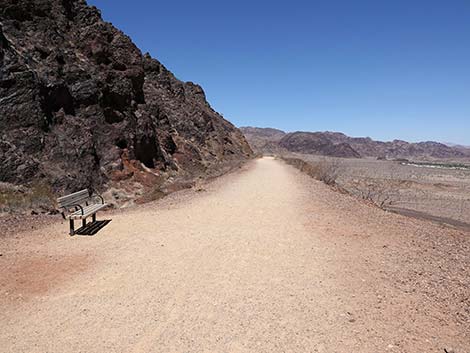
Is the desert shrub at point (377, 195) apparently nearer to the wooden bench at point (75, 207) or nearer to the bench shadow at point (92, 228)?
the bench shadow at point (92, 228)

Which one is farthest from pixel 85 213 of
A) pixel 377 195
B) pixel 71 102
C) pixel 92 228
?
pixel 377 195

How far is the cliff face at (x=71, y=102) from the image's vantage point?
12.2m

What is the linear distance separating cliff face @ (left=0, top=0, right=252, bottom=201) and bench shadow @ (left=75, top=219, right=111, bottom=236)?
12.9ft

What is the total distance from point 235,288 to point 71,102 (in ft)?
40.6

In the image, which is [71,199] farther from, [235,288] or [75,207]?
[235,288]

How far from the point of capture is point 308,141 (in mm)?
193375

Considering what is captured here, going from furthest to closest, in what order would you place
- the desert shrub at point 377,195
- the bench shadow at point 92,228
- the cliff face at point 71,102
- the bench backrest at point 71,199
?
the desert shrub at point 377,195
the cliff face at point 71,102
the bench backrest at point 71,199
the bench shadow at point 92,228

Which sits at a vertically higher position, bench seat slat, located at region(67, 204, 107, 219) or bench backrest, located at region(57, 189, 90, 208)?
bench backrest, located at region(57, 189, 90, 208)

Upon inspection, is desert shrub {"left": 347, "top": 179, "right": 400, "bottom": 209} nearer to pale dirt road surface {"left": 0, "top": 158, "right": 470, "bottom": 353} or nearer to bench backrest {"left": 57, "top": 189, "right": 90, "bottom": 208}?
pale dirt road surface {"left": 0, "top": 158, "right": 470, "bottom": 353}

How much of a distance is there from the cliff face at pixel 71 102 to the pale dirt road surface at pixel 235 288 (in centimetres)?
518

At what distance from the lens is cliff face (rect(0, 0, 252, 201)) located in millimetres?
12188

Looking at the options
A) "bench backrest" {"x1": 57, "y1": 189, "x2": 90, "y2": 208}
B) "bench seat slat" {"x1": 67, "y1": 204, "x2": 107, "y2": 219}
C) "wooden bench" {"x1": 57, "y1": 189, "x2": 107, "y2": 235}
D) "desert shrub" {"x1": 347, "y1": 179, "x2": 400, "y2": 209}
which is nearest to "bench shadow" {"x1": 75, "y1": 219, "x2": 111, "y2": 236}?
"wooden bench" {"x1": 57, "y1": 189, "x2": 107, "y2": 235}

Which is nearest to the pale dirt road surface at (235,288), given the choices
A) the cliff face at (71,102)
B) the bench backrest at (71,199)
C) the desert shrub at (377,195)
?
the bench backrest at (71,199)

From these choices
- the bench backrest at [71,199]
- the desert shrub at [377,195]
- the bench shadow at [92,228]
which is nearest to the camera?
the bench shadow at [92,228]
